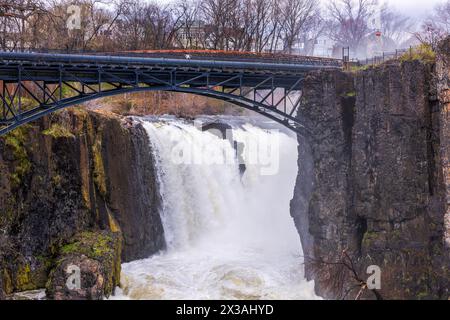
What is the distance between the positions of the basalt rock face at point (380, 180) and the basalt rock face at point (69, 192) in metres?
7.16

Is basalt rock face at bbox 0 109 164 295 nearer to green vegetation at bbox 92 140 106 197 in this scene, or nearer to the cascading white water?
green vegetation at bbox 92 140 106 197

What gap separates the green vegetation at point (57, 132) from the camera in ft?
62.5

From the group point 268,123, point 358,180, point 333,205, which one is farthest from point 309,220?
point 268,123

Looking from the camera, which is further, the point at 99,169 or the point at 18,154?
the point at 99,169

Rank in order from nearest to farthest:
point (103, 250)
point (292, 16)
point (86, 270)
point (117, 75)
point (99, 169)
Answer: point (86, 270) → point (103, 250) → point (117, 75) → point (99, 169) → point (292, 16)

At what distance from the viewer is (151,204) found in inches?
919

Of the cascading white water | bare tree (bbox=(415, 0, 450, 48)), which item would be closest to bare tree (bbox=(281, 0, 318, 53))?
bare tree (bbox=(415, 0, 450, 48))

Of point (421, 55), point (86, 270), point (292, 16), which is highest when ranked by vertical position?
point (292, 16)

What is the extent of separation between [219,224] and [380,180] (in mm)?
10299

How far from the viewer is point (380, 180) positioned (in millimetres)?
16719

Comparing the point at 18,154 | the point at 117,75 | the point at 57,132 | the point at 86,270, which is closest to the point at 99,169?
the point at 57,132

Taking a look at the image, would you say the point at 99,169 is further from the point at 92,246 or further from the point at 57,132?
the point at 92,246

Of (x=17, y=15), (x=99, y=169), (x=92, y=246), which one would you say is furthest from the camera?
(x=99, y=169)

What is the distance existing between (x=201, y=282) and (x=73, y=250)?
4438mm
